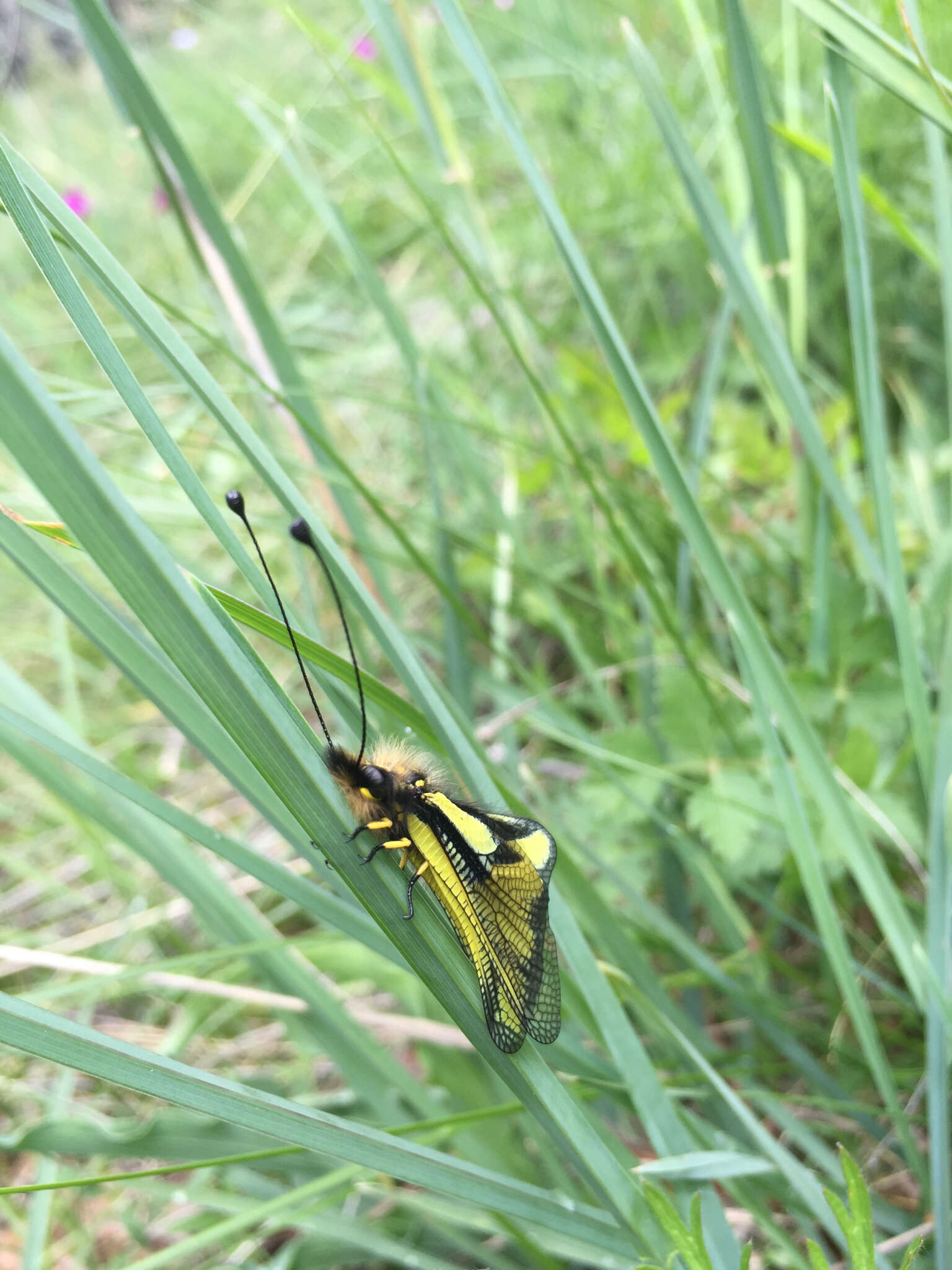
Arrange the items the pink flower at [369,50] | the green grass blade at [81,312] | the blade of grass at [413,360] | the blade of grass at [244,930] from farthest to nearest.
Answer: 1. the pink flower at [369,50]
2. the blade of grass at [413,360]
3. the blade of grass at [244,930]
4. the green grass blade at [81,312]

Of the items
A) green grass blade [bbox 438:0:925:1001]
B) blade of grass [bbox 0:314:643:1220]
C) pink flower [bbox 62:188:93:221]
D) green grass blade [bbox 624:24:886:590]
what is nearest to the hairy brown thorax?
blade of grass [bbox 0:314:643:1220]

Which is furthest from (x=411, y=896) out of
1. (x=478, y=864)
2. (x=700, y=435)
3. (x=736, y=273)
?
(x=700, y=435)

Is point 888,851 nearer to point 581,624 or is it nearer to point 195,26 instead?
point 581,624

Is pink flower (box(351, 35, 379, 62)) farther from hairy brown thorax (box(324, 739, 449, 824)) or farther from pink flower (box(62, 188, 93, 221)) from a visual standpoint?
hairy brown thorax (box(324, 739, 449, 824))

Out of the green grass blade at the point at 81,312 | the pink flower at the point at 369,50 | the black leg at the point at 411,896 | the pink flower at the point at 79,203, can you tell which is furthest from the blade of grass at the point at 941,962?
the pink flower at the point at 369,50

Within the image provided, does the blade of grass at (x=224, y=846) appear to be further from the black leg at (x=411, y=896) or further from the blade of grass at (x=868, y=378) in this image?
the blade of grass at (x=868, y=378)
